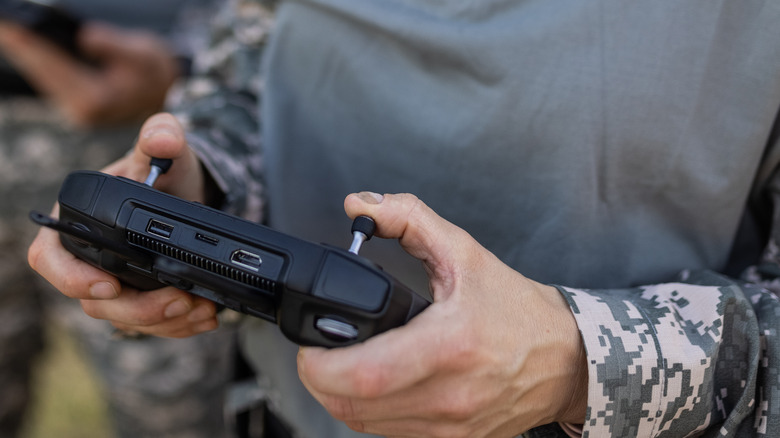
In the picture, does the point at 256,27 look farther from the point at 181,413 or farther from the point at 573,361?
the point at 181,413

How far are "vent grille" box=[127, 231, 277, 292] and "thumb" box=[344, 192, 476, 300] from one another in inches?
4.9

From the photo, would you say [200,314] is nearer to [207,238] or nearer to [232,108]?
[207,238]

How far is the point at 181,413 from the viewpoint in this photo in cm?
178

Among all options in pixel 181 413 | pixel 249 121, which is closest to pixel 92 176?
pixel 249 121

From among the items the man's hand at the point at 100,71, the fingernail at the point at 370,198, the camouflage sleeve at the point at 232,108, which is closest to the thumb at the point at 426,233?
the fingernail at the point at 370,198

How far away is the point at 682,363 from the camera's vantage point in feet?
2.04

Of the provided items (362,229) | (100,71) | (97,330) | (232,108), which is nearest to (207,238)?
(362,229)

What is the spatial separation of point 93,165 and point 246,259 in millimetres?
1538

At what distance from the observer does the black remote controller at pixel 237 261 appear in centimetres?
53

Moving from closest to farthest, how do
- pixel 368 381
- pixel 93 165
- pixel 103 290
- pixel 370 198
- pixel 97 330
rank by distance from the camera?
pixel 368 381 → pixel 370 198 → pixel 103 290 → pixel 97 330 → pixel 93 165

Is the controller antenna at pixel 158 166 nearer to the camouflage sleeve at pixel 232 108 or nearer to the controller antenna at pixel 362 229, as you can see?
the camouflage sleeve at pixel 232 108

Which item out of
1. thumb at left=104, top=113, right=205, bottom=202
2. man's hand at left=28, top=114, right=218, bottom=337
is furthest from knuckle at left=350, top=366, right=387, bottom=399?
thumb at left=104, top=113, right=205, bottom=202

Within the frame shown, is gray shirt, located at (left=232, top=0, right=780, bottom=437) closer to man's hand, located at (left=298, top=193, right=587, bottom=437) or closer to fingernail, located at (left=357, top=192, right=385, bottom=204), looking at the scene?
man's hand, located at (left=298, top=193, right=587, bottom=437)

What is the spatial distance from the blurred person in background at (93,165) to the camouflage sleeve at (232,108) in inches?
27.8
